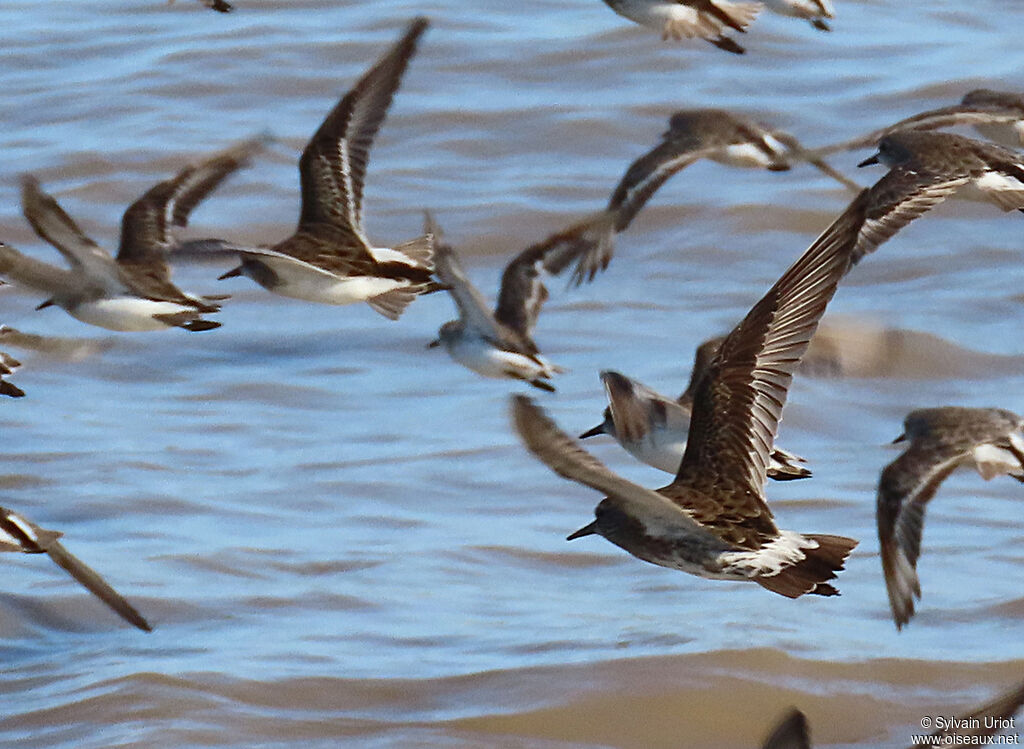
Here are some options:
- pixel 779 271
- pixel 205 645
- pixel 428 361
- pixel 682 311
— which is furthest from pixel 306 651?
pixel 779 271

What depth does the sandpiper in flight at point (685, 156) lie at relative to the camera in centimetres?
772

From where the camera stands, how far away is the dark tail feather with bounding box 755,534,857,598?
510cm

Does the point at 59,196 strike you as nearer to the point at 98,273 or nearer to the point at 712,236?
the point at 712,236

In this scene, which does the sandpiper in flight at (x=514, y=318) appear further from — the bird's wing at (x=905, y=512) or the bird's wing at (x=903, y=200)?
the bird's wing at (x=905, y=512)

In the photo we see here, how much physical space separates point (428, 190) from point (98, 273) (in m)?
5.76

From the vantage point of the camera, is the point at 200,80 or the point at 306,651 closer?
the point at 306,651

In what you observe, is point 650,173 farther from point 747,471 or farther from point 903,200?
point 747,471

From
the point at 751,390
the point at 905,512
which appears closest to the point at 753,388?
the point at 751,390

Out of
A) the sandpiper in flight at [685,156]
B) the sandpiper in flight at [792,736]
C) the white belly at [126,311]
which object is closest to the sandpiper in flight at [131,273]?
the white belly at [126,311]

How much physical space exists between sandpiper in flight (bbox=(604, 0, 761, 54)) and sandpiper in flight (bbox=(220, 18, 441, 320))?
5.34 feet

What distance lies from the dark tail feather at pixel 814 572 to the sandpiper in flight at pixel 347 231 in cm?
206

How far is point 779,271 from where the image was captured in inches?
453

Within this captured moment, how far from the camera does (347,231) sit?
6.93 m

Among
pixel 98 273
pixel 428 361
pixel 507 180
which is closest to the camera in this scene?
pixel 98 273
